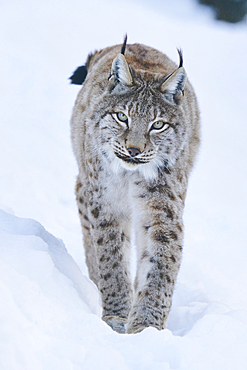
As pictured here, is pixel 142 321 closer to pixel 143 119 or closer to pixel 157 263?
pixel 157 263

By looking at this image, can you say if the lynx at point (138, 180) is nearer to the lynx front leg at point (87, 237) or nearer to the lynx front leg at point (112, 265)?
the lynx front leg at point (112, 265)

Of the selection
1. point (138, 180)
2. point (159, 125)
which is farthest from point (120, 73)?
point (138, 180)

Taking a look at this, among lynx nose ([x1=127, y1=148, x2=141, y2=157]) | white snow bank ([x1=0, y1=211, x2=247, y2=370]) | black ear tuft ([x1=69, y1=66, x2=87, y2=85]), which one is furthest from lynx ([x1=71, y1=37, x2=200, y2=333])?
black ear tuft ([x1=69, y1=66, x2=87, y2=85])

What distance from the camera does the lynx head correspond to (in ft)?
8.89

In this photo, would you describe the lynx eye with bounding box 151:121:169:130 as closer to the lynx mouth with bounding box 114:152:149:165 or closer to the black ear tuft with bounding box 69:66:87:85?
the lynx mouth with bounding box 114:152:149:165

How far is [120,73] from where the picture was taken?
287 cm

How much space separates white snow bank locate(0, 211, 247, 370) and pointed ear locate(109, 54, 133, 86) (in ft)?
3.95

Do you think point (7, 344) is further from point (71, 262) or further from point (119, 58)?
point (119, 58)

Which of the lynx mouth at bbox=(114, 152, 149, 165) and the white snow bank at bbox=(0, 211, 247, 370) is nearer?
the white snow bank at bbox=(0, 211, 247, 370)

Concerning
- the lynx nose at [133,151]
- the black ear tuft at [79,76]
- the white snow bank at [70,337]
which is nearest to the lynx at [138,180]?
the lynx nose at [133,151]

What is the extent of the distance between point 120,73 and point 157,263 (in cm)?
119

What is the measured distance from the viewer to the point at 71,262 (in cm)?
304

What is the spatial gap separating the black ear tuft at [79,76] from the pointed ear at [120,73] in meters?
1.48

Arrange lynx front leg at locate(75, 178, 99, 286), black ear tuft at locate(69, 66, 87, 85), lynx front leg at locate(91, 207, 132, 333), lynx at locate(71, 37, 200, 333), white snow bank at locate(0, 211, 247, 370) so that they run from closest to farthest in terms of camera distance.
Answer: white snow bank at locate(0, 211, 247, 370) → lynx at locate(71, 37, 200, 333) → lynx front leg at locate(91, 207, 132, 333) → lynx front leg at locate(75, 178, 99, 286) → black ear tuft at locate(69, 66, 87, 85)
